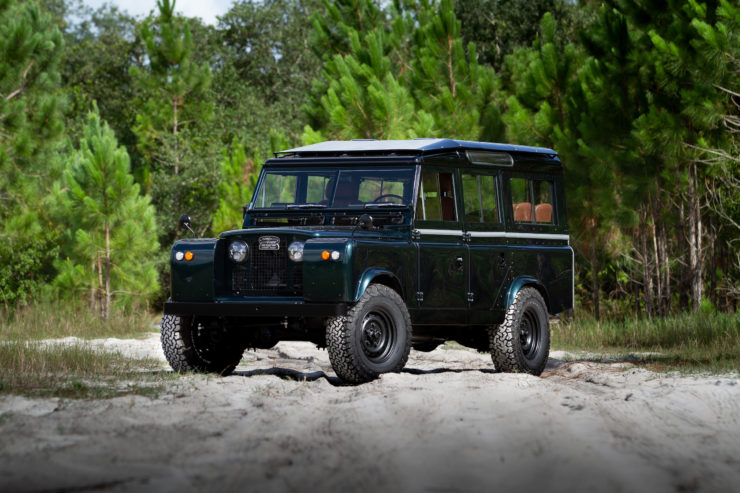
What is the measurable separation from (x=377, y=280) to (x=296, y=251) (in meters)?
0.85

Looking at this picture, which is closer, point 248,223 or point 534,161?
point 248,223

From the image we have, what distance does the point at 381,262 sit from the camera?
10.2 m

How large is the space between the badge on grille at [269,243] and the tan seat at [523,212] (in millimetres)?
3260

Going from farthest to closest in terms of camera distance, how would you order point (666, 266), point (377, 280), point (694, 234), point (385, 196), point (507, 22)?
point (507, 22) → point (666, 266) → point (694, 234) → point (385, 196) → point (377, 280)

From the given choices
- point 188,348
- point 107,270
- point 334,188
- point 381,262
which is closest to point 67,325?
point 107,270

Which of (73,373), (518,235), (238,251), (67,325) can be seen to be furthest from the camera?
(67,325)

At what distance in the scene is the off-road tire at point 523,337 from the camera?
11758 millimetres

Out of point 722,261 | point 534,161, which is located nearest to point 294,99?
point 722,261

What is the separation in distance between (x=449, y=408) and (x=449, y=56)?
58.3 feet

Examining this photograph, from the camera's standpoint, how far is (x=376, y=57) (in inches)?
976

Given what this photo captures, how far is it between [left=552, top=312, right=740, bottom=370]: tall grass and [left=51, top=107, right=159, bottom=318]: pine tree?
10.2 meters

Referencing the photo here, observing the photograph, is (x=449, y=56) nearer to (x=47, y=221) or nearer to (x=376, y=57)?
(x=376, y=57)

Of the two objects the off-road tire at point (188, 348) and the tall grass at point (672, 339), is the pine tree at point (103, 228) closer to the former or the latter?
the tall grass at point (672, 339)

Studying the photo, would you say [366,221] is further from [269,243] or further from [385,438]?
[385,438]
